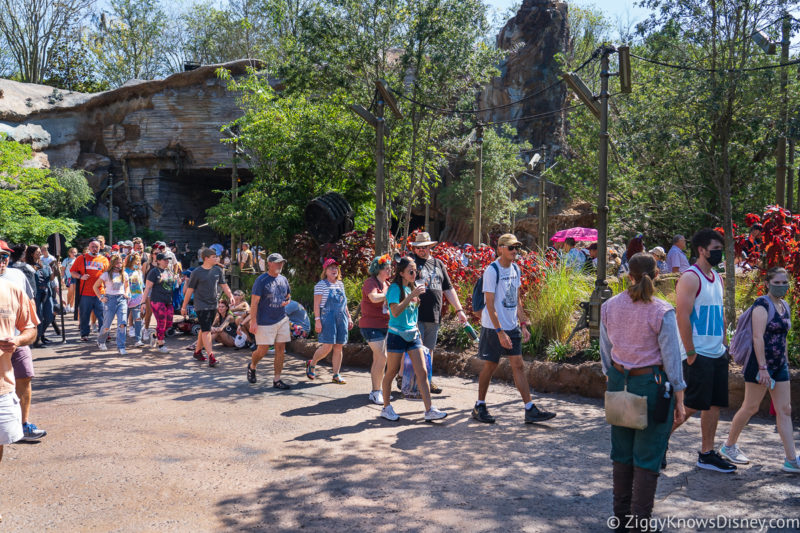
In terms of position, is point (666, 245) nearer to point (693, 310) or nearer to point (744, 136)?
point (744, 136)

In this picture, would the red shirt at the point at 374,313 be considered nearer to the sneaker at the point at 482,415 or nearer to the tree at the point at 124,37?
the sneaker at the point at 482,415

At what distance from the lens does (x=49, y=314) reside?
36.5 feet

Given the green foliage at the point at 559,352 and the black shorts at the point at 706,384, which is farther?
the green foliage at the point at 559,352

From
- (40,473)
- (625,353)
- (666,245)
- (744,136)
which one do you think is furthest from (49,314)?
(666,245)

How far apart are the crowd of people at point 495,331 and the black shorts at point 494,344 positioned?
1 cm

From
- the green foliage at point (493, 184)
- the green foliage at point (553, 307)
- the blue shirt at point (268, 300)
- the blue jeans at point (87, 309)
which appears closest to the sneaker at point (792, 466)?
the green foliage at point (553, 307)

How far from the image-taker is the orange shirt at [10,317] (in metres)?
A: 3.90

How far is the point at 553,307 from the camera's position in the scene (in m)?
8.40

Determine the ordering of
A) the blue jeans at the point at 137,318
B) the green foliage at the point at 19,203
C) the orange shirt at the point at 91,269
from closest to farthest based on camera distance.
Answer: the blue jeans at the point at 137,318, the orange shirt at the point at 91,269, the green foliage at the point at 19,203

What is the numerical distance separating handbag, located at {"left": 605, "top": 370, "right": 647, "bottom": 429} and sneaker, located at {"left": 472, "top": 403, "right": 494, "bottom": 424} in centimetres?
272

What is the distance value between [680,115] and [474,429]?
578 centimetres

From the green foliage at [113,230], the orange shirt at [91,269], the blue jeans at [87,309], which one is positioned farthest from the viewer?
the green foliage at [113,230]

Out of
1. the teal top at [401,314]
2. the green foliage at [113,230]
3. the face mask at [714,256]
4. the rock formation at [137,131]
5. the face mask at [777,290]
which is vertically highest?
the rock formation at [137,131]

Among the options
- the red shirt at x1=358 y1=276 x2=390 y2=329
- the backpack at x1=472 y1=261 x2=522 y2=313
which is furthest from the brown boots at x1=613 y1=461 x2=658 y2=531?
the red shirt at x1=358 y1=276 x2=390 y2=329
